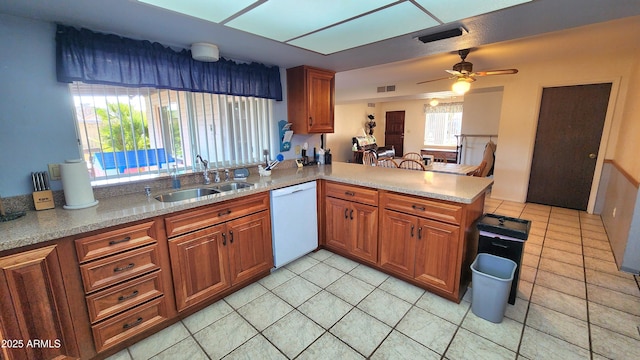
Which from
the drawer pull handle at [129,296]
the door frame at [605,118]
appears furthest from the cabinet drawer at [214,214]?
the door frame at [605,118]

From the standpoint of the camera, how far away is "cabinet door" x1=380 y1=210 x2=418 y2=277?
2211 millimetres

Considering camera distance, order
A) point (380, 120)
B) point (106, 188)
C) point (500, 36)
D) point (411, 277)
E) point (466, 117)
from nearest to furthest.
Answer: point (106, 188), point (500, 36), point (411, 277), point (466, 117), point (380, 120)

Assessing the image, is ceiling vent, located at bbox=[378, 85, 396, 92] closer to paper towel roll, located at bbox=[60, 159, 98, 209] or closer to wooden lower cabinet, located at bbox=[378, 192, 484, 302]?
wooden lower cabinet, located at bbox=[378, 192, 484, 302]

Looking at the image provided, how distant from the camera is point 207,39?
2104 millimetres

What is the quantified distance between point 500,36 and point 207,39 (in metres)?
2.37

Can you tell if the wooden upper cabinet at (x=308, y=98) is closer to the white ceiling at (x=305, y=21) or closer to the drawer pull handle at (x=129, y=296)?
the white ceiling at (x=305, y=21)

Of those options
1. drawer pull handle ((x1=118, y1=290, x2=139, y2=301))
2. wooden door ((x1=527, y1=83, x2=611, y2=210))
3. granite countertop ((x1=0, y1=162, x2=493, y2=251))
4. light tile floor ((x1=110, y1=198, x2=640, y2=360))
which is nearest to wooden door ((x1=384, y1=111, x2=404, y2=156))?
wooden door ((x1=527, y1=83, x2=611, y2=210))

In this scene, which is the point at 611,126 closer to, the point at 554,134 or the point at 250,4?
the point at 554,134

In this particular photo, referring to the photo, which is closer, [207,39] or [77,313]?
[77,313]

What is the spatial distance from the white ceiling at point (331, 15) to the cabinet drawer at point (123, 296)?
1663mm

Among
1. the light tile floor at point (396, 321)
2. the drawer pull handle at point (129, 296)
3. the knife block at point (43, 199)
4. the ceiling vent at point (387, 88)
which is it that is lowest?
the light tile floor at point (396, 321)

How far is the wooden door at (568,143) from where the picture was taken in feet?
12.9

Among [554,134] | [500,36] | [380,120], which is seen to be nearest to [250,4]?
[500,36]

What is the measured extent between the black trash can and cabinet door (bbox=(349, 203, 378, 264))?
848 millimetres
